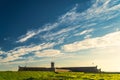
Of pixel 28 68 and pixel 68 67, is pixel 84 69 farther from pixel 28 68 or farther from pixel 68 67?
pixel 28 68

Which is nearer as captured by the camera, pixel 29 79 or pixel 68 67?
pixel 29 79

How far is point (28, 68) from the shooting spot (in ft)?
293

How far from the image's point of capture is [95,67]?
104312mm

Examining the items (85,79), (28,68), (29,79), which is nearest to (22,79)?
(29,79)

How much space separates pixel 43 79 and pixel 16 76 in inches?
230

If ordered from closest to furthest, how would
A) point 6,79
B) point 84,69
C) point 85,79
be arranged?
point 6,79 < point 85,79 < point 84,69

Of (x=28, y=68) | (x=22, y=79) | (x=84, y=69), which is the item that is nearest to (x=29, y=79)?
(x=22, y=79)

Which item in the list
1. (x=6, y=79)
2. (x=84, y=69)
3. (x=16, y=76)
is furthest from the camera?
(x=84, y=69)

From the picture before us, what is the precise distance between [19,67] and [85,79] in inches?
1742

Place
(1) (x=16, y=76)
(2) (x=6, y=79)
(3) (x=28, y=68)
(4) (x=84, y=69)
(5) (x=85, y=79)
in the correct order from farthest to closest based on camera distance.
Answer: (4) (x=84, y=69) → (3) (x=28, y=68) → (5) (x=85, y=79) → (1) (x=16, y=76) → (2) (x=6, y=79)

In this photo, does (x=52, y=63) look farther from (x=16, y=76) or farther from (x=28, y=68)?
(x=16, y=76)

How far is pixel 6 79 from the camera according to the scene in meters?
43.5

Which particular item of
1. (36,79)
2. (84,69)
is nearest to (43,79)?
(36,79)

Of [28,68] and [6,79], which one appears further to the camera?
[28,68]
